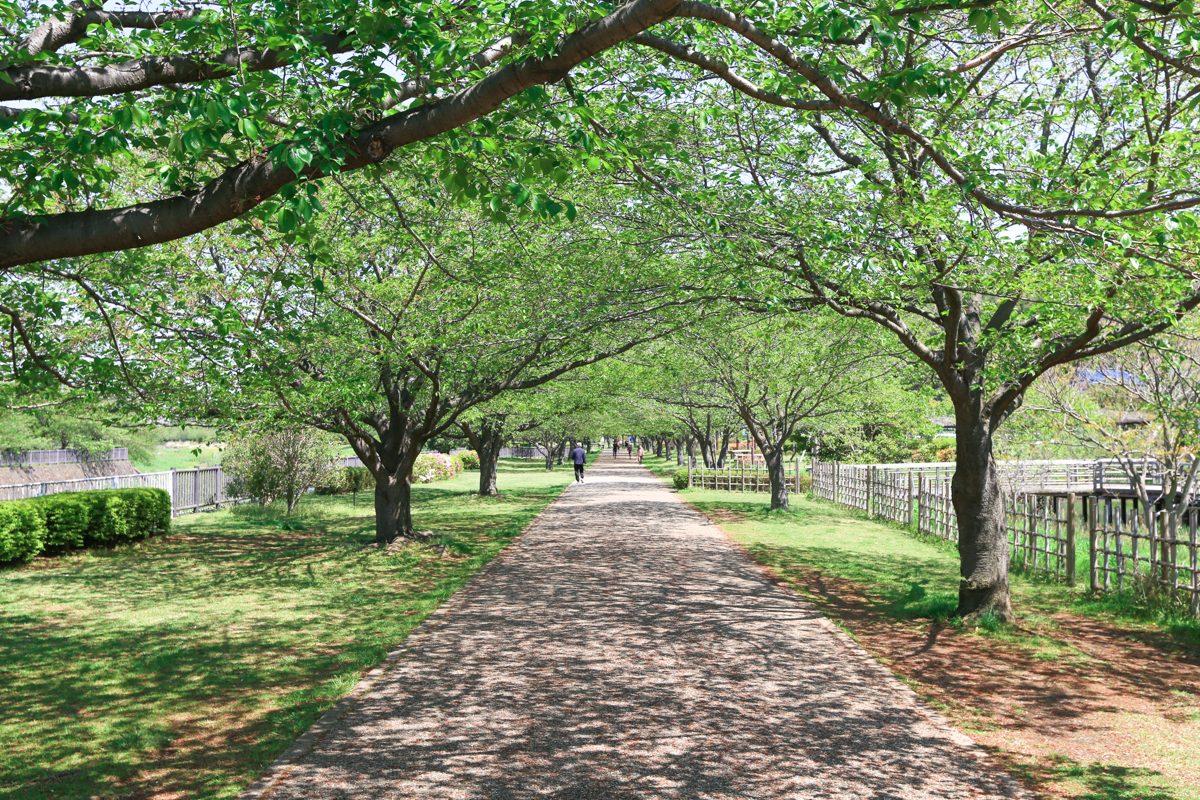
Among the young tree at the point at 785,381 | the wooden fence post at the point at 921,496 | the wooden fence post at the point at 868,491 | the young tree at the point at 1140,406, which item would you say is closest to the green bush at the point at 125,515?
the young tree at the point at 785,381

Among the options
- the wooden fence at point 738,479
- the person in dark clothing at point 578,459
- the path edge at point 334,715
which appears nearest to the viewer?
the path edge at point 334,715

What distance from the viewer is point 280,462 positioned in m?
22.8

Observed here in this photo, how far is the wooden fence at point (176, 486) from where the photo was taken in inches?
707

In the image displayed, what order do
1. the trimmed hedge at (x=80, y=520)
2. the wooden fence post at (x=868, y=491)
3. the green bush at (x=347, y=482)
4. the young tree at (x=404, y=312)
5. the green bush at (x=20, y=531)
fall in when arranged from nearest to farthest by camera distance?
the young tree at (x=404, y=312)
the green bush at (x=20, y=531)
the trimmed hedge at (x=80, y=520)
the wooden fence post at (x=868, y=491)
the green bush at (x=347, y=482)

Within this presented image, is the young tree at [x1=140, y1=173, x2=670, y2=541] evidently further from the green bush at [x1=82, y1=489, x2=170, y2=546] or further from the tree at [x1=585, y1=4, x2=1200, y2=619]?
the green bush at [x1=82, y1=489, x2=170, y2=546]

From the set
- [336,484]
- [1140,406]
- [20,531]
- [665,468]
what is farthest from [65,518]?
[665,468]

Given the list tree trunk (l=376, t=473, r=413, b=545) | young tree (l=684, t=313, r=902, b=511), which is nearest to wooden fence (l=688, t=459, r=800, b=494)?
young tree (l=684, t=313, r=902, b=511)

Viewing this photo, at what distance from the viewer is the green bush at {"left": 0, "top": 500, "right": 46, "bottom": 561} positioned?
42.3ft

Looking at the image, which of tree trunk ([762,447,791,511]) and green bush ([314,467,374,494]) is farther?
green bush ([314,467,374,494])

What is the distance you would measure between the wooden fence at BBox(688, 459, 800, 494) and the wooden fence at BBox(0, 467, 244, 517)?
A: 18.3m

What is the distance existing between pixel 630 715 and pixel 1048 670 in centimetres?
417

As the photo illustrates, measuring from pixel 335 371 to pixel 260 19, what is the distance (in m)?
8.09

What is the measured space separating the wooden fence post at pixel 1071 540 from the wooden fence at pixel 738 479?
21102 millimetres

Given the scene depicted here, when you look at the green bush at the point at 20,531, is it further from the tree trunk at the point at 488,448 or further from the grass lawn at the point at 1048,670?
the tree trunk at the point at 488,448
